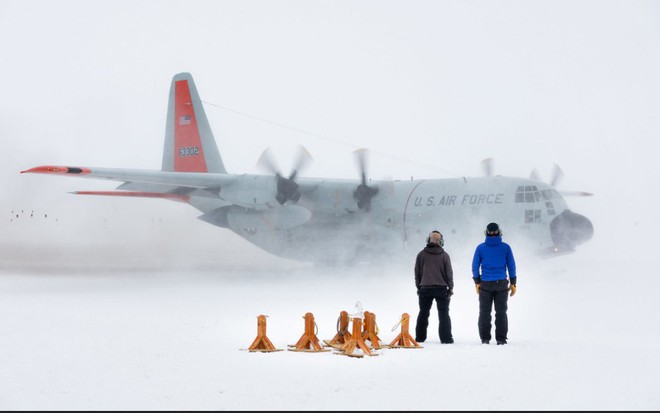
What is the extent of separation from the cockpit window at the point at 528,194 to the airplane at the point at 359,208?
3 centimetres

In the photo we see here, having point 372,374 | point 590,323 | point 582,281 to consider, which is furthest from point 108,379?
point 582,281

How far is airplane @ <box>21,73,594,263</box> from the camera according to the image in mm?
22859

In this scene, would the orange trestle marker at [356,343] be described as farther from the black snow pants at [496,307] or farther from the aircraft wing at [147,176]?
the aircraft wing at [147,176]

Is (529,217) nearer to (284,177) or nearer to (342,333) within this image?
(284,177)

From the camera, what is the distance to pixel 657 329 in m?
12.7

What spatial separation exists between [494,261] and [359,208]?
1519cm

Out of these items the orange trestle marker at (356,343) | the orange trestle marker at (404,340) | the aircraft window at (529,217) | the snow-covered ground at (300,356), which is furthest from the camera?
the aircraft window at (529,217)

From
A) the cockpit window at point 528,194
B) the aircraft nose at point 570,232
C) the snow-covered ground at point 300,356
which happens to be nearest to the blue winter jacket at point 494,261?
the snow-covered ground at point 300,356

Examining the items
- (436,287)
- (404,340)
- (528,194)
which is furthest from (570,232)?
(404,340)

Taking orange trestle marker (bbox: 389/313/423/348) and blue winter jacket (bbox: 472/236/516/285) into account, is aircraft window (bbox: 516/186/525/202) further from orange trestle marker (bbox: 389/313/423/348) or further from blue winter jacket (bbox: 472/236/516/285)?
orange trestle marker (bbox: 389/313/423/348)

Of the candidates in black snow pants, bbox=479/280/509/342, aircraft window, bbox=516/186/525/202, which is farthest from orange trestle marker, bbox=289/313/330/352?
aircraft window, bbox=516/186/525/202

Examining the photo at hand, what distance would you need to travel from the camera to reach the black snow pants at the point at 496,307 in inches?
436

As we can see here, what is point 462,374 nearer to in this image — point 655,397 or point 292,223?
point 655,397

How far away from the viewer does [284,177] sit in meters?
26.0
